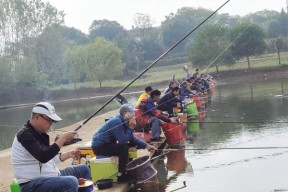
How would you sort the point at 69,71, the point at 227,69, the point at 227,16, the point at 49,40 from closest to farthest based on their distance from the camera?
the point at 227,69
the point at 69,71
the point at 49,40
the point at 227,16

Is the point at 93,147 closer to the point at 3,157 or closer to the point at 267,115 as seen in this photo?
the point at 3,157

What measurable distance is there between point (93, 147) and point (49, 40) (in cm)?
6521

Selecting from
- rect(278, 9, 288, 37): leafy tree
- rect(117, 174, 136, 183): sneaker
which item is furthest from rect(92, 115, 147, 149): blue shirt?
rect(278, 9, 288, 37): leafy tree

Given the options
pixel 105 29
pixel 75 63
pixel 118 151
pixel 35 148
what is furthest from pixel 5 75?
pixel 35 148

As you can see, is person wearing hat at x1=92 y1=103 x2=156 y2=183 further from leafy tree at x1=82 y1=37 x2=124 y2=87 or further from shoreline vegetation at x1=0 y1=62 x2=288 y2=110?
leafy tree at x1=82 y1=37 x2=124 y2=87

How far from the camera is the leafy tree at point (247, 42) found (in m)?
45.7

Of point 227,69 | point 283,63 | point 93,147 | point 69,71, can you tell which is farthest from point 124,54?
point 93,147

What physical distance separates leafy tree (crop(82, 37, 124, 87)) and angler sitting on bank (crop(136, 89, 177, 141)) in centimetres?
4775

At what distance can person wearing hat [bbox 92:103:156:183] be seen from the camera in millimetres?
7625

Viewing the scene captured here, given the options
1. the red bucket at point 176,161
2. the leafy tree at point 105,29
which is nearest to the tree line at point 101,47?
the leafy tree at point 105,29

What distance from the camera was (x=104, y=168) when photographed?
7656 mm

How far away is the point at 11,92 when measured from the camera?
60438 mm

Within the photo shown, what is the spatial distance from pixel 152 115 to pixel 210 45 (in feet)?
121

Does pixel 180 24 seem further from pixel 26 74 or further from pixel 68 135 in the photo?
pixel 68 135
